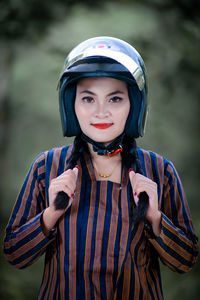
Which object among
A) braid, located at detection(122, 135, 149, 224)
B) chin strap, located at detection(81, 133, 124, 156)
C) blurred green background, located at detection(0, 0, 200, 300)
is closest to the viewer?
braid, located at detection(122, 135, 149, 224)

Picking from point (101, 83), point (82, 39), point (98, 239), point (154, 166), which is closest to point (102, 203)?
point (98, 239)

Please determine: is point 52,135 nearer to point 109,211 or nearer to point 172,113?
point 172,113

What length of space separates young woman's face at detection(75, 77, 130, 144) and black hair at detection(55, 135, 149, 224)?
7 centimetres

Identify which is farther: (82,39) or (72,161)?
(82,39)

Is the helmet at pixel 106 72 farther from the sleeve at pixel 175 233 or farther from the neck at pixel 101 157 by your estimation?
the sleeve at pixel 175 233

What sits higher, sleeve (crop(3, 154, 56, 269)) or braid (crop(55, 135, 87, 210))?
braid (crop(55, 135, 87, 210))

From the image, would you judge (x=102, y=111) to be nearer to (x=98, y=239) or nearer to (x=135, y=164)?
(x=135, y=164)

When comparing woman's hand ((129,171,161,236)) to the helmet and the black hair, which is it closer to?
the black hair

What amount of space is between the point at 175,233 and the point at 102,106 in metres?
0.40

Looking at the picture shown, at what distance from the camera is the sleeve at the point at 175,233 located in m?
0.99

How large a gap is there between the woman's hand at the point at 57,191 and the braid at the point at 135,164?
7.0 inches

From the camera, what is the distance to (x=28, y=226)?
1.00 meters

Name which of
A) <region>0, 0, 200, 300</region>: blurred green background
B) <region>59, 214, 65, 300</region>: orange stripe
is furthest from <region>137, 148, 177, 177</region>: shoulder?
<region>0, 0, 200, 300</region>: blurred green background

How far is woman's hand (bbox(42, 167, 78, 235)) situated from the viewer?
967 mm
